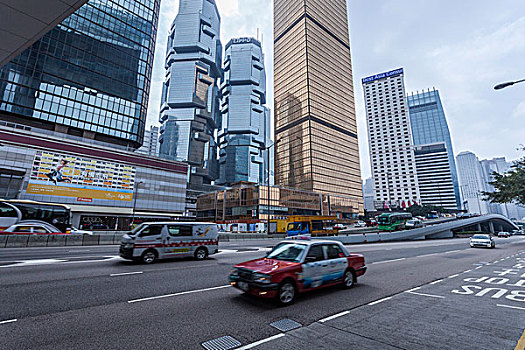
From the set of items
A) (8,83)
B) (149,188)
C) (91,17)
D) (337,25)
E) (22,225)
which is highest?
(337,25)

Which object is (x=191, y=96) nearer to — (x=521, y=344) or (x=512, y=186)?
(x=512, y=186)

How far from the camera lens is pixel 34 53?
55656 millimetres

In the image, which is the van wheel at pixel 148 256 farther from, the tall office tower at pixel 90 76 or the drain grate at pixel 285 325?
the tall office tower at pixel 90 76

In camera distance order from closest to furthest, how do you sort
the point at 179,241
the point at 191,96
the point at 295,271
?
1. the point at 295,271
2. the point at 179,241
3. the point at 191,96

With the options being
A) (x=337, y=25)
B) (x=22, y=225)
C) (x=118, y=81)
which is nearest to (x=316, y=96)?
(x=337, y=25)

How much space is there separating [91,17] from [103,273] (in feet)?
270

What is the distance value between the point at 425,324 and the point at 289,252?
3.49 m

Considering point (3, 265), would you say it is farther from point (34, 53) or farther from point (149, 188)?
point (34, 53)

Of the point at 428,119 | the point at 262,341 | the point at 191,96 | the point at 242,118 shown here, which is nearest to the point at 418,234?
the point at 262,341

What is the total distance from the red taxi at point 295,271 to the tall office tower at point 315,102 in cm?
9239

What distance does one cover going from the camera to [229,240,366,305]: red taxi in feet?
19.5

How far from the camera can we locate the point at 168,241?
12406 mm

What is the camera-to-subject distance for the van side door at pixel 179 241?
12469 millimetres

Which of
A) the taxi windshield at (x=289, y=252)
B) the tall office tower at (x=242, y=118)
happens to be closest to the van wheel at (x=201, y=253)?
the taxi windshield at (x=289, y=252)
